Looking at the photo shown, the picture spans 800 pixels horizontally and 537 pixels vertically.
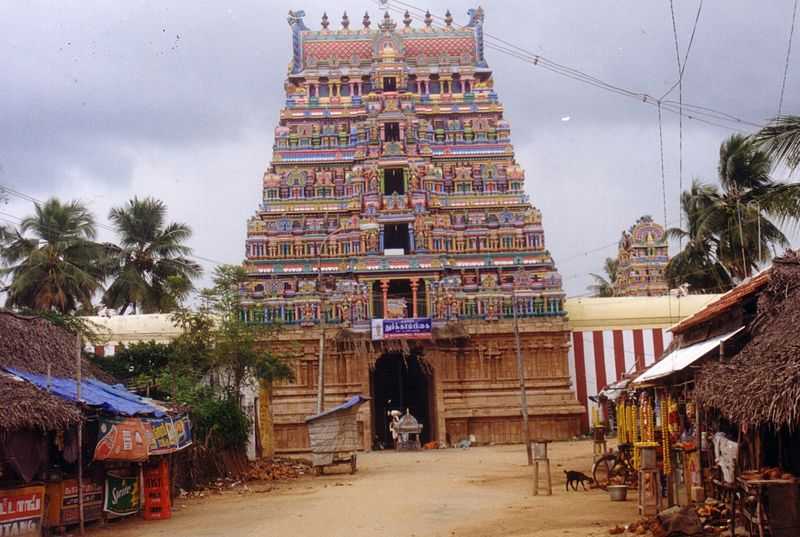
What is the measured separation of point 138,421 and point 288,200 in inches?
965

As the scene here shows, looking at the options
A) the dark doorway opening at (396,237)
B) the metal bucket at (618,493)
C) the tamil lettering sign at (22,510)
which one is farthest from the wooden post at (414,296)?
the tamil lettering sign at (22,510)

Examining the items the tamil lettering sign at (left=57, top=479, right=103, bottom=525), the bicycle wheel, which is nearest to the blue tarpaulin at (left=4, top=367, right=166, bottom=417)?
the tamil lettering sign at (left=57, top=479, right=103, bottom=525)

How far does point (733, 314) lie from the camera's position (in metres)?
15.4

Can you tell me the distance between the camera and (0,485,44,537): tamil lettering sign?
44.3 feet

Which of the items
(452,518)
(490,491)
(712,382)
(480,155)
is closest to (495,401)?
(480,155)

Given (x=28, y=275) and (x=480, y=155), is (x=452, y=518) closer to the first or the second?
(x=28, y=275)

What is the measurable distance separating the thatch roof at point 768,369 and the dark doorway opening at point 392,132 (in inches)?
1165

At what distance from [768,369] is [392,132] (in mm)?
32654

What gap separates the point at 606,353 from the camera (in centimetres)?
3975

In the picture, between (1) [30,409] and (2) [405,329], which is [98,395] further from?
(2) [405,329]

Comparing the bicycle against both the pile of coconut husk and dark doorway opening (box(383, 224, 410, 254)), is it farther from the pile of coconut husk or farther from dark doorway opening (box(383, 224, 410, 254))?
dark doorway opening (box(383, 224, 410, 254))

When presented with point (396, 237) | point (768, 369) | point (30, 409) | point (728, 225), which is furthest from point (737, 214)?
point (30, 409)

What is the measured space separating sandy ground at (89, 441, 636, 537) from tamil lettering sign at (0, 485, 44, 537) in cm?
131

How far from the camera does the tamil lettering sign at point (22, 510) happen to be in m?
13.5
